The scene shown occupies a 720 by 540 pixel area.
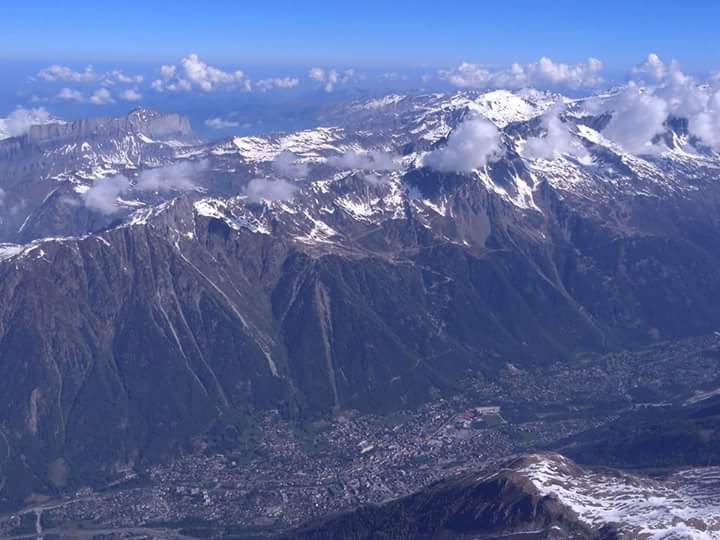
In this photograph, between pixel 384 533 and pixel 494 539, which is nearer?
pixel 494 539

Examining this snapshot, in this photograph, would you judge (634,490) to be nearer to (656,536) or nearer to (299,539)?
(656,536)

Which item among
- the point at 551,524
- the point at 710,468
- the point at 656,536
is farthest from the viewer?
the point at 710,468

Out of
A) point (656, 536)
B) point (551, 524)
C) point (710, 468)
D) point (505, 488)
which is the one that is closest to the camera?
point (656, 536)

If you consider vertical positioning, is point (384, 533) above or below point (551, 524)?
below

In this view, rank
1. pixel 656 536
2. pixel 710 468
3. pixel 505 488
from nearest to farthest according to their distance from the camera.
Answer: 1. pixel 656 536
2. pixel 505 488
3. pixel 710 468

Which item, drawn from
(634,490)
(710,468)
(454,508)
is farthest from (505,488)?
(710,468)

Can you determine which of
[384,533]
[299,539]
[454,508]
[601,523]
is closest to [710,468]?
[601,523]

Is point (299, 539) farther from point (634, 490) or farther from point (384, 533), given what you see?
point (634, 490)
